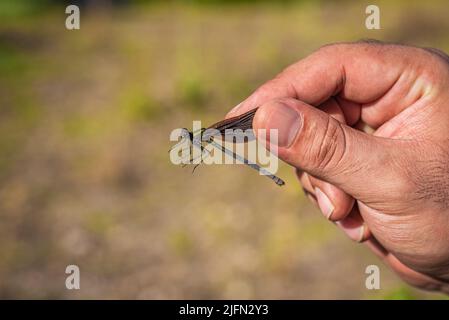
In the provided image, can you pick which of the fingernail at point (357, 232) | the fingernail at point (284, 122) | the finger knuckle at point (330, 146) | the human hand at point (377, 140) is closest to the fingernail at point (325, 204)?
the human hand at point (377, 140)

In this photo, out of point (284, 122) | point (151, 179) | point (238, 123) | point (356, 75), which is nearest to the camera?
point (284, 122)

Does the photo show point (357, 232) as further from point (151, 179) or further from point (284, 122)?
point (151, 179)

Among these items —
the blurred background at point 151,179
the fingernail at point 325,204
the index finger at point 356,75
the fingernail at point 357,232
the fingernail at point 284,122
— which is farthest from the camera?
the blurred background at point 151,179

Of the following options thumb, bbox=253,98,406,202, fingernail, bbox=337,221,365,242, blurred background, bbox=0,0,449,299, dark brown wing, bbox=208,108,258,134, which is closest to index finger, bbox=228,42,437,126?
dark brown wing, bbox=208,108,258,134

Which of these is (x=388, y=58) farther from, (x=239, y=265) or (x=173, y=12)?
(x=173, y=12)

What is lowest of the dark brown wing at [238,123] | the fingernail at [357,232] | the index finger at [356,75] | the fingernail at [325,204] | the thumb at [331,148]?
the fingernail at [357,232]

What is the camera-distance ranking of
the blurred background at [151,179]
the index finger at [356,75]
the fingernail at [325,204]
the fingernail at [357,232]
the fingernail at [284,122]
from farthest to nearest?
the blurred background at [151,179] → the fingernail at [357,232] → the fingernail at [325,204] → the index finger at [356,75] → the fingernail at [284,122]

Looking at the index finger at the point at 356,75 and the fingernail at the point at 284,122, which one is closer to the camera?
the fingernail at the point at 284,122

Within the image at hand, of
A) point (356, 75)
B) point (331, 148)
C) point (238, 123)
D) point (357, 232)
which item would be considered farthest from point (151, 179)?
point (331, 148)

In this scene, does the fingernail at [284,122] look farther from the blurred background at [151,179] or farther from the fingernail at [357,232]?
the blurred background at [151,179]
